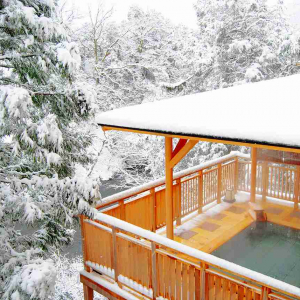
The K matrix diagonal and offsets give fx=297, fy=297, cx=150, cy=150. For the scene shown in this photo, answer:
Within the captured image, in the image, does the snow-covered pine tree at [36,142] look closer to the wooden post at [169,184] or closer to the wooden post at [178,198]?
the wooden post at [169,184]

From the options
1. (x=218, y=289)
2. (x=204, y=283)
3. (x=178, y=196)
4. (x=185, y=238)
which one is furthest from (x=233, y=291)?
(x=178, y=196)

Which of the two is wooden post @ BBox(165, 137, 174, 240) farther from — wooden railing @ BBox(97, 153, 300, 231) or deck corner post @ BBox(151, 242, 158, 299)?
deck corner post @ BBox(151, 242, 158, 299)

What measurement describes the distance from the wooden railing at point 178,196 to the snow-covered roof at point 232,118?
1402 millimetres

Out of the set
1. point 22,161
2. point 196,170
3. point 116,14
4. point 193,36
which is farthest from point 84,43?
point 22,161

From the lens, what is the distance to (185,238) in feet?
19.4

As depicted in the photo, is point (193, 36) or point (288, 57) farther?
point (193, 36)

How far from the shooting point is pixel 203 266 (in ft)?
11.3

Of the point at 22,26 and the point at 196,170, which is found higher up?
the point at 22,26

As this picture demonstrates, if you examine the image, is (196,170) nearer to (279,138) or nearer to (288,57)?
(279,138)

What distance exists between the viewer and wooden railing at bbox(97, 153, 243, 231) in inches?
204

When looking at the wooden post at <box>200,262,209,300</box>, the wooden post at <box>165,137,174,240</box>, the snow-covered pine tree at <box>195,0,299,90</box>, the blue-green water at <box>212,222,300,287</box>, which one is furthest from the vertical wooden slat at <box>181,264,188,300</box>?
the snow-covered pine tree at <box>195,0,299,90</box>

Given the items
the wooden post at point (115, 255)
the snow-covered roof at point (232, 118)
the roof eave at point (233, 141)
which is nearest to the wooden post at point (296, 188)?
the snow-covered roof at point (232, 118)

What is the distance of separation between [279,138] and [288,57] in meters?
13.4

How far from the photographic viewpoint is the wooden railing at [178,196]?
5.19 m
